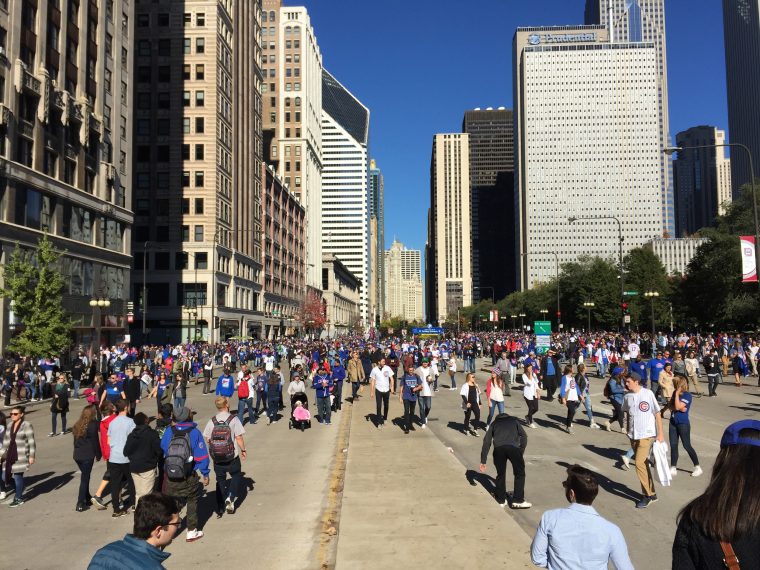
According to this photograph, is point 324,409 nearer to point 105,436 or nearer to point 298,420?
point 298,420

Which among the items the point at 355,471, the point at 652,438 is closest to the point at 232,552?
the point at 355,471

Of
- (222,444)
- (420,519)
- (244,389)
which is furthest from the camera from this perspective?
(244,389)

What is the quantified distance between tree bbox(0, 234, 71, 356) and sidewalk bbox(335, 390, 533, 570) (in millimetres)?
22537

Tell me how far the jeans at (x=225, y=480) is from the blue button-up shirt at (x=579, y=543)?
602 centimetres

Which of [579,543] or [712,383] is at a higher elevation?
[579,543]

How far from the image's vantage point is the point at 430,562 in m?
6.80

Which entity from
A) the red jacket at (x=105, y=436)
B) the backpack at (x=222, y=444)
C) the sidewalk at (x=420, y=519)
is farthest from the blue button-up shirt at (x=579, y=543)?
the red jacket at (x=105, y=436)

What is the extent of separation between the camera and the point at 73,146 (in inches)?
1608

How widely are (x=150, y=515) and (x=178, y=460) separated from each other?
4.63 m

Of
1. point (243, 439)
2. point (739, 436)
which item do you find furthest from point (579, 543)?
point (243, 439)

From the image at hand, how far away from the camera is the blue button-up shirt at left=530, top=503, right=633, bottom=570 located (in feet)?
12.3

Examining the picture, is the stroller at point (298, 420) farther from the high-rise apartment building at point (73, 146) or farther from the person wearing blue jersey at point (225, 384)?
the high-rise apartment building at point (73, 146)

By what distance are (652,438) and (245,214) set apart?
73.3 m

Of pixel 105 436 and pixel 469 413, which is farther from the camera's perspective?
pixel 469 413
